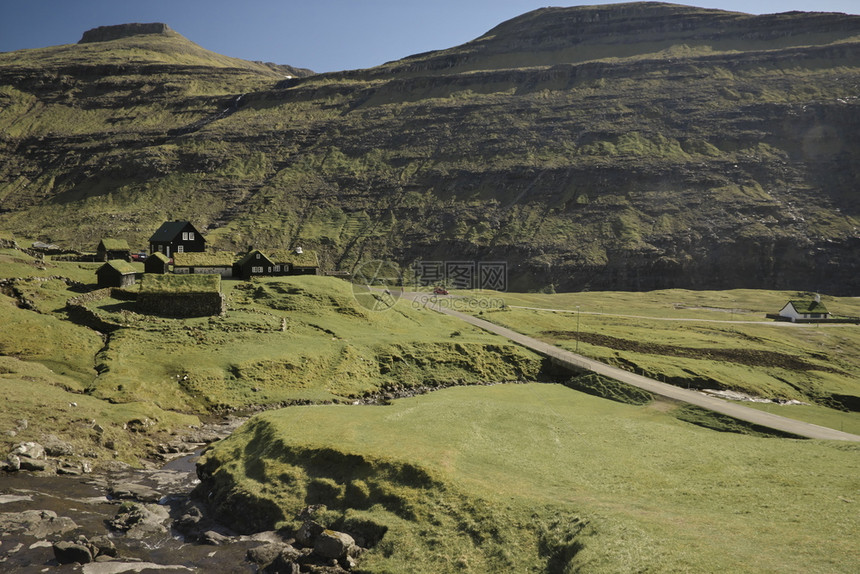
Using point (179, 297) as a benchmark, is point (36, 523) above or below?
below

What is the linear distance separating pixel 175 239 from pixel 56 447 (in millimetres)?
62431

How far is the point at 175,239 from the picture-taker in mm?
86500

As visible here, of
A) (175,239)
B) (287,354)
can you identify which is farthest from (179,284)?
(175,239)

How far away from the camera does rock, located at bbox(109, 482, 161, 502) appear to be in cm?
2642

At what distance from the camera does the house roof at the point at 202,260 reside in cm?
7244

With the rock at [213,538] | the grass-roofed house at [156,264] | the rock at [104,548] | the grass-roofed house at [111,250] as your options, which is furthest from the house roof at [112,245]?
the rock at [213,538]

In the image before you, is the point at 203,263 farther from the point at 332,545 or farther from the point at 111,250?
the point at 332,545

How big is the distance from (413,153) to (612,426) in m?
154

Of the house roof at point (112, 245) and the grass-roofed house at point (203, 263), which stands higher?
the house roof at point (112, 245)

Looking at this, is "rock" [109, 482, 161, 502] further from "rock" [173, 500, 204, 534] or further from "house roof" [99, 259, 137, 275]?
"house roof" [99, 259, 137, 275]

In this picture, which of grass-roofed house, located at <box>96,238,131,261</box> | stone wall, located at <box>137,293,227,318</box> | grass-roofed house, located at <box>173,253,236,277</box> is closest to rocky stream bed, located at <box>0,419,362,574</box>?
stone wall, located at <box>137,293,227,318</box>

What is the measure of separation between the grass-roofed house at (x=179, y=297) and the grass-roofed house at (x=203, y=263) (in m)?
17.0

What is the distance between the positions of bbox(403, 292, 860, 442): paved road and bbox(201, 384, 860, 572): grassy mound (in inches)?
248

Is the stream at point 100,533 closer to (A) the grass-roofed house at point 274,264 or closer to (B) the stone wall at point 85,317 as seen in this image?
(B) the stone wall at point 85,317
